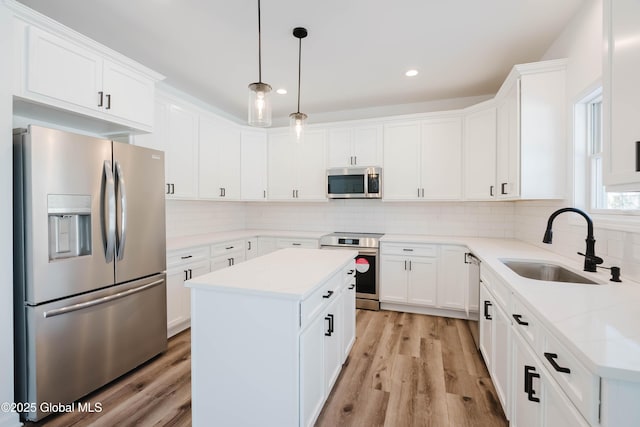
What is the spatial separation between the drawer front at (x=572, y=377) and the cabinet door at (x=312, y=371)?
1.01 meters

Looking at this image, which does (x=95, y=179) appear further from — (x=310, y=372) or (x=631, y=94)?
(x=631, y=94)

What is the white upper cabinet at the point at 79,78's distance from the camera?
1.73 m

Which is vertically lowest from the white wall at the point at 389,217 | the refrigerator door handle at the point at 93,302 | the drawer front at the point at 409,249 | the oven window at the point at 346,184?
the refrigerator door handle at the point at 93,302

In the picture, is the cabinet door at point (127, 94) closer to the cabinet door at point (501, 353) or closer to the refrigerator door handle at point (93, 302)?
the refrigerator door handle at point (93, 302)

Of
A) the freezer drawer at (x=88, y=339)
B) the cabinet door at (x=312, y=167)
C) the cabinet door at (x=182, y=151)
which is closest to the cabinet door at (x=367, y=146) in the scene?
the cabinet door at (x=312, y=167)

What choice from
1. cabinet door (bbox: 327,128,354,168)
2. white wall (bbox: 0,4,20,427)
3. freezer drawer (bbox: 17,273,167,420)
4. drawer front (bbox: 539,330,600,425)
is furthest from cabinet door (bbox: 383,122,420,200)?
white wall (bbox: 0,4,20,427)

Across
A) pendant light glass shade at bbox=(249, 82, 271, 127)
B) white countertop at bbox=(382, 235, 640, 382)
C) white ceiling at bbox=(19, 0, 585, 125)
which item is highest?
white ceiling at bbox=(19, 0, 585, 125)

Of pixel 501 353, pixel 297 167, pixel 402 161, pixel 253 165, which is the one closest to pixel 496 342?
pixel 501 353

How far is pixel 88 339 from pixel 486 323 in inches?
112

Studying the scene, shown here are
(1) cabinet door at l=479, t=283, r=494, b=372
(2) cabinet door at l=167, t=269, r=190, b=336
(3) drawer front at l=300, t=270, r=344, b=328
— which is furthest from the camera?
(2) cabinet door at l=167, t=269, r=190, b=336

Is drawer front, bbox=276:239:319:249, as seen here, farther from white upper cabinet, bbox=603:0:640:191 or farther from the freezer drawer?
white upper cabinet, bbox=603:0:640:191

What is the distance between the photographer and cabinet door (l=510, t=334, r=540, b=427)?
1220mm

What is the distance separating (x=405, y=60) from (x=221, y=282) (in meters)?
2.64

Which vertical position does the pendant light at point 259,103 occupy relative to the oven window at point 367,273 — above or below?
above
